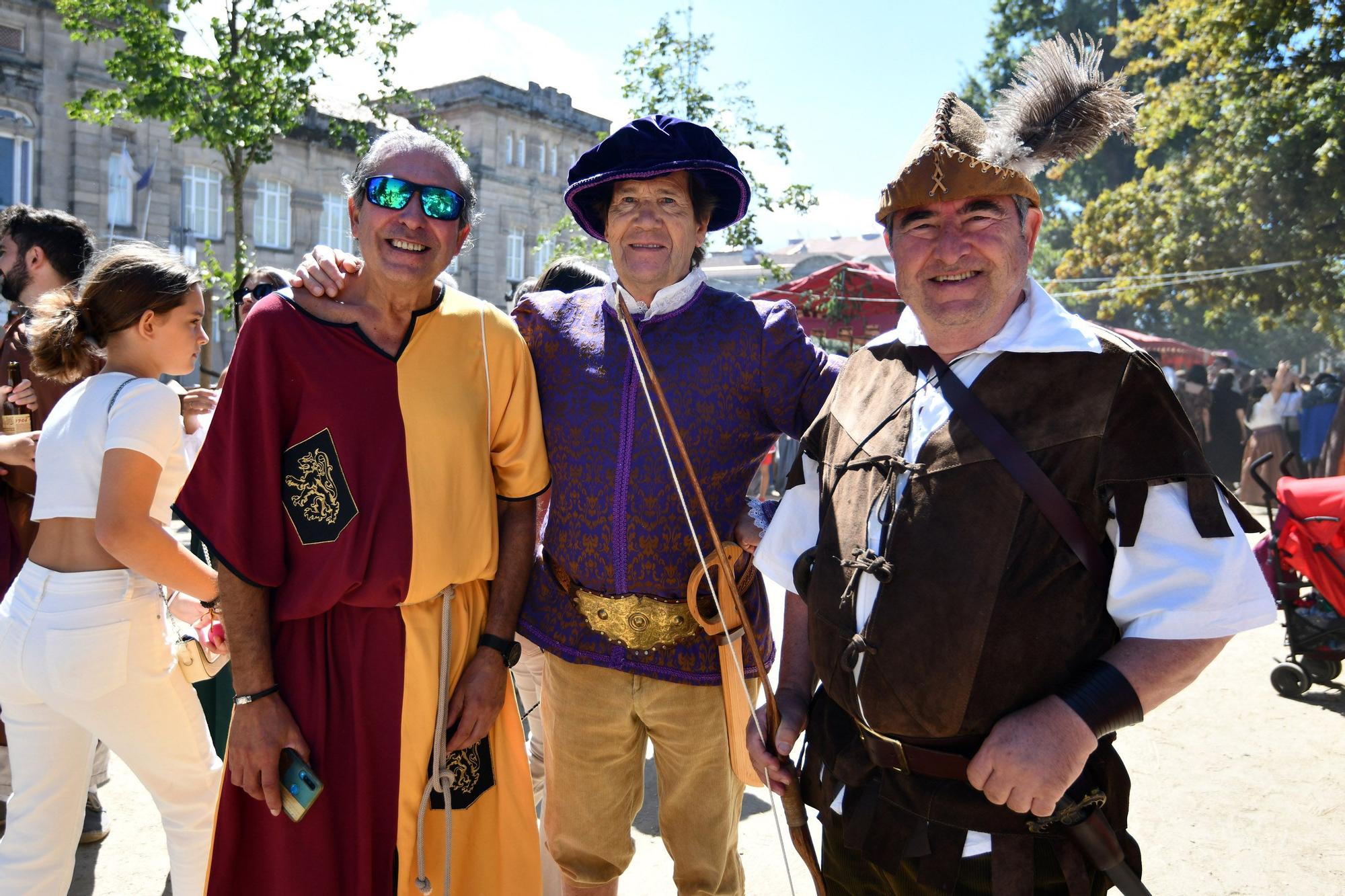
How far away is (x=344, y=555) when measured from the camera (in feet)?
6.84

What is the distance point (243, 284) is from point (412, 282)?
2.89m

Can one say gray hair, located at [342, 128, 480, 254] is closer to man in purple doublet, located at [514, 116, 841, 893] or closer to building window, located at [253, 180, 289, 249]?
man in purple doublet, located at [514, 116, 841, 893]

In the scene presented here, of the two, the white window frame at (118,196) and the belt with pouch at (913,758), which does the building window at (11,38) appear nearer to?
the white window frame at (118,196)

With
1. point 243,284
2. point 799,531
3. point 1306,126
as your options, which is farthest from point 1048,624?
point 1306,126

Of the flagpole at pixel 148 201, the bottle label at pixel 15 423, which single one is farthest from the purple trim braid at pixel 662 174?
the flagpole at pixel 148 201

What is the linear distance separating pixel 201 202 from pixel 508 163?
1063 centimetres

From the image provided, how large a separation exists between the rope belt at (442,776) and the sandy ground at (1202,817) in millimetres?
1355

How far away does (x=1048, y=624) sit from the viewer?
63.6 inches

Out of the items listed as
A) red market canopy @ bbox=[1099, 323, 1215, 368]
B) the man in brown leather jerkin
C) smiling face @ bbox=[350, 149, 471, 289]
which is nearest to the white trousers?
smiling face @ bbox=[350, 149, 471, 289]

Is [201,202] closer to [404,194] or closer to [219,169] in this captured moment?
[219,169]

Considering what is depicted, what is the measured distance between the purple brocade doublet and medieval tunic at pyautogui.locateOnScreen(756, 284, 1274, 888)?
63cm

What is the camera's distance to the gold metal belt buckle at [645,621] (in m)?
2.46

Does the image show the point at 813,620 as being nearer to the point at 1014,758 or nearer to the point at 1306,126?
the point at 1014,758

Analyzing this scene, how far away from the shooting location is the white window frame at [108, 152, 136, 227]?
19.9 meters
